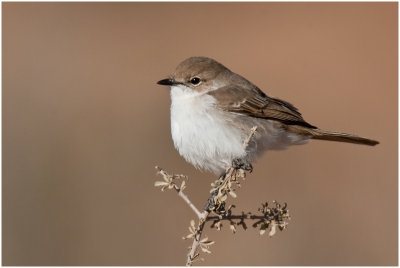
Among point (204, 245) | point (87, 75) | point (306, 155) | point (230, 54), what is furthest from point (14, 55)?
point (204, 245)

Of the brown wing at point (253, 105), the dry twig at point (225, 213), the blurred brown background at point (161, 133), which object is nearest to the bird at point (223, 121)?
the brown wing at point (253, 105)

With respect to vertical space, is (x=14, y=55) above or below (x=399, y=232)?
above

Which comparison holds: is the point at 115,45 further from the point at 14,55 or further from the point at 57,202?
the point at 57,202

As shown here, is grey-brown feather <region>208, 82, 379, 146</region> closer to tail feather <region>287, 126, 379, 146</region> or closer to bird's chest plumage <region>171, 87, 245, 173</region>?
tail feather <region>287, 126, 379, 146</region>

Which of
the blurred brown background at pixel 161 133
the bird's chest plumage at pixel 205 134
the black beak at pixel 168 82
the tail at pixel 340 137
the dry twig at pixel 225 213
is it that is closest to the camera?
the dry twig at pixel 225 213

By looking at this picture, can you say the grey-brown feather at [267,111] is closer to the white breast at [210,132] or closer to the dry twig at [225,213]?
the white breast at [210,132]

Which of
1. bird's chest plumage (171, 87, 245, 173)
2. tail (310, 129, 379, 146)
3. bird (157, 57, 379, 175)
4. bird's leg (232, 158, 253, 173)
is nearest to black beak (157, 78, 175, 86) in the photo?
bird (157, 57, 379, 175)

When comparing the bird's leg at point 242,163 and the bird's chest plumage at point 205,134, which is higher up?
the bird's chest plumage at point 205,134
